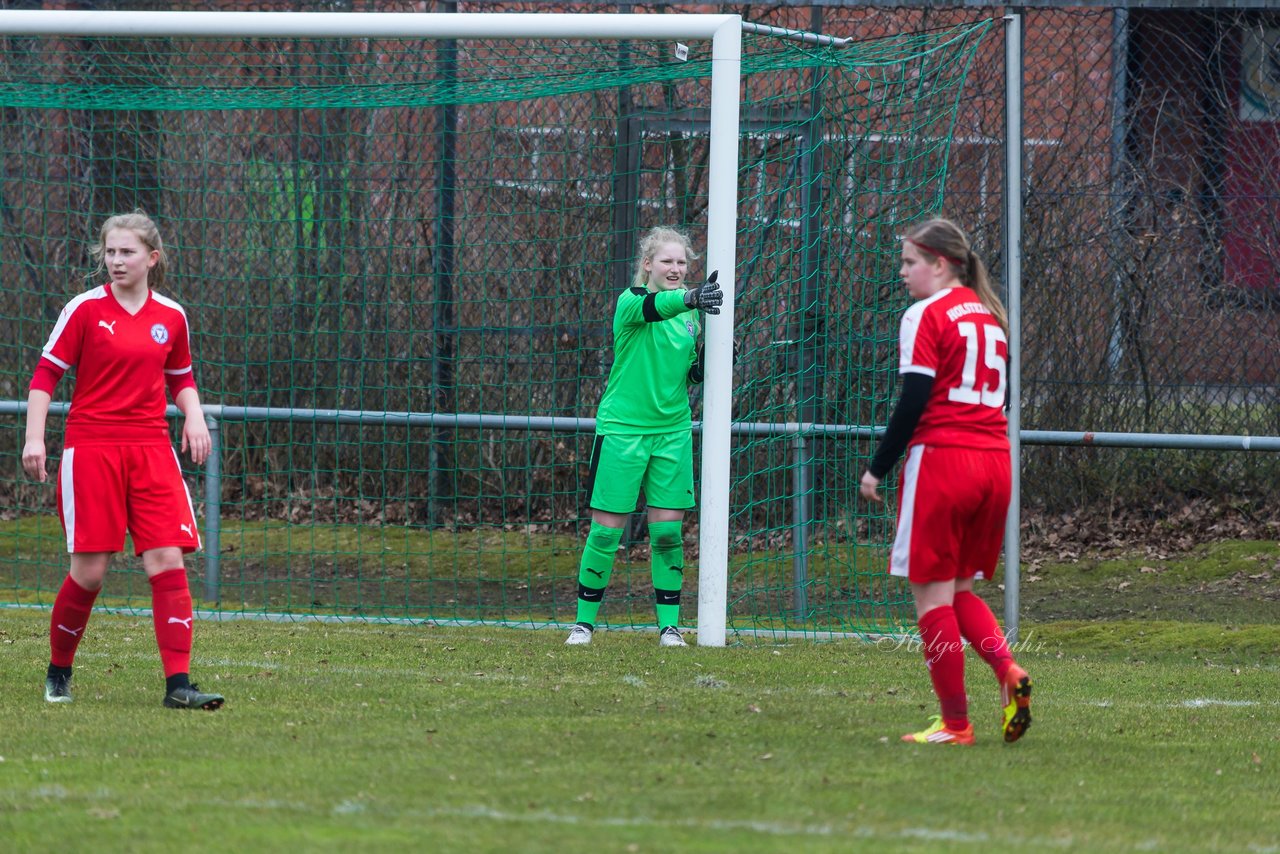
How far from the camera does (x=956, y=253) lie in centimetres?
520

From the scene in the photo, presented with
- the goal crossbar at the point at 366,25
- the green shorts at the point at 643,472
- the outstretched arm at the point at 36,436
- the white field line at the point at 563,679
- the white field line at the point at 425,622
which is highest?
the goal crossbar at the point at 366,25

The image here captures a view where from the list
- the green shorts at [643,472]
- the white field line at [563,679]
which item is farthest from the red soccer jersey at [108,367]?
the green shorts at [643,472]

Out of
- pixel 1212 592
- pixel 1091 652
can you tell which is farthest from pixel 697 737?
pixel 1212 592

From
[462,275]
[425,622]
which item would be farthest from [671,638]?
[462,275]

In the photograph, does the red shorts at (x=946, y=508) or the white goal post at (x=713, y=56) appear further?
the white goal post at (x=713, y=56)

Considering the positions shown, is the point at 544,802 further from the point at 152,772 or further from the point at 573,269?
the point at 573,269

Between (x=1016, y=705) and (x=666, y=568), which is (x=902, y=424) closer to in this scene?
(x=1016, y=705)

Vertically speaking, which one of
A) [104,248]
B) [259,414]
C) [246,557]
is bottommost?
[246,557]

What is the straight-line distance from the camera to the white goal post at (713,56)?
7.56m

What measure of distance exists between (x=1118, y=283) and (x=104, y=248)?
24.0 feet

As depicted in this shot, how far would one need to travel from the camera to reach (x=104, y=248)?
5668 mm

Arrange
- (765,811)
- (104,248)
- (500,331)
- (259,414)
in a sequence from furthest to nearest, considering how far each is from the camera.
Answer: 1. (500,331)
2. (259,414)
3. (104,248)
4. (765,811)

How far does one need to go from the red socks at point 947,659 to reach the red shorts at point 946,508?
13cm

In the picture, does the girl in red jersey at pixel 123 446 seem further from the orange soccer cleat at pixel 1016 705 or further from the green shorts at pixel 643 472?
the orange soccer cleat at pixel 1016 705
